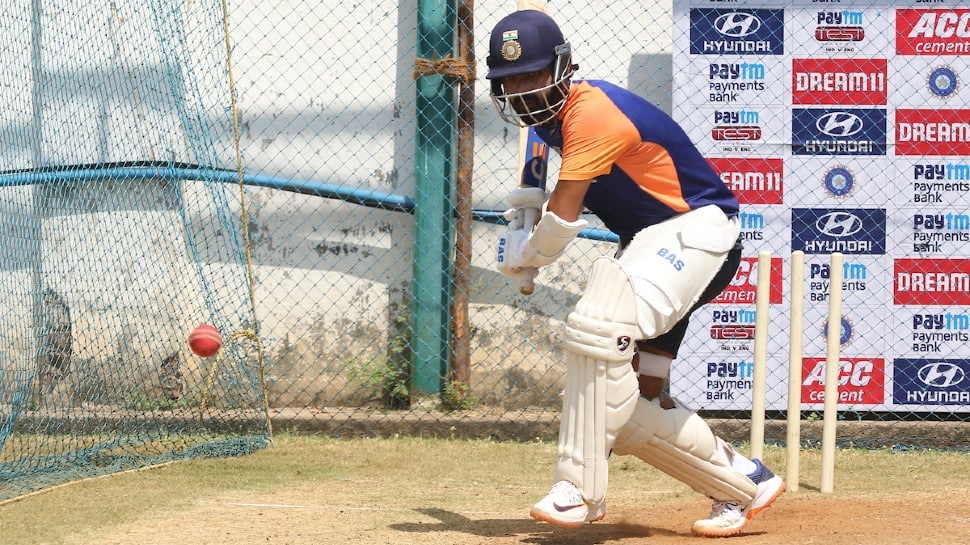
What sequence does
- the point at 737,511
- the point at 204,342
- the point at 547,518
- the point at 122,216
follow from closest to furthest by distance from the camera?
the point at 547,518 → the point at 737,511 → the point at 204,342 → the point at 122,216

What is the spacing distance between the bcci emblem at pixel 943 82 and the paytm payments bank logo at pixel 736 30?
3.19ft

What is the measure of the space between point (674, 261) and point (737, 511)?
1.05m

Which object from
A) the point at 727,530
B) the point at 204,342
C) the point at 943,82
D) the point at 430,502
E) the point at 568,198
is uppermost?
the point at 943,82

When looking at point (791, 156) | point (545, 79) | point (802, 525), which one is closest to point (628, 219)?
point (545, 79)

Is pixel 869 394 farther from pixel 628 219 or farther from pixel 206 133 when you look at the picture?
pixel 206 133

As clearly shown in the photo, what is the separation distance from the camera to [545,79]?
13.5ft

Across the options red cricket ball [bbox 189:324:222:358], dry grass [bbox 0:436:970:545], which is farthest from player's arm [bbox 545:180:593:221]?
red cricket ball [bbox 189:324:222:358]

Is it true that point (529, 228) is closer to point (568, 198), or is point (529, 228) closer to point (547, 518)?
point (568, 198)

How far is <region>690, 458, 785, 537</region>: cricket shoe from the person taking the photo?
14.2 feet

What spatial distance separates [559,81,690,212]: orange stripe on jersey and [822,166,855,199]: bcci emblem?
11.3 ft

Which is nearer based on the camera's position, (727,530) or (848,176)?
(727,530)

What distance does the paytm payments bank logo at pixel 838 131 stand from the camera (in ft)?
24.0

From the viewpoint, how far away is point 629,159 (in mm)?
4152

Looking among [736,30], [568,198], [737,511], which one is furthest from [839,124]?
[568,198]
